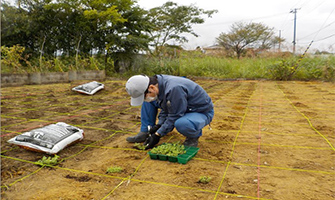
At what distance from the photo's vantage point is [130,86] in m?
1.91

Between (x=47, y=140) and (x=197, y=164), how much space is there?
4.09 feet

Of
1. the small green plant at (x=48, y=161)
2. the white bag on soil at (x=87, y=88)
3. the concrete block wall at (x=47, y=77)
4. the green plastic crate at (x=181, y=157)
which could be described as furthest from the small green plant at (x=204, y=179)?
the concrete block wall at (x=47, y=77)

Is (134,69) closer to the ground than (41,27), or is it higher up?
closer to the ground

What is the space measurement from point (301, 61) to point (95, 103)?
724 centimetres

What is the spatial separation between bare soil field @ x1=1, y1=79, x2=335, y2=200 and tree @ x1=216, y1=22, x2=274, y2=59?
595 inches

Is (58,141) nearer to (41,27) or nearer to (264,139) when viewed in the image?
(264,139)

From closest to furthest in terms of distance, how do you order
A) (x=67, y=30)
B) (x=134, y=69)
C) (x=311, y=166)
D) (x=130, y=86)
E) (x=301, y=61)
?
(x=311, y=166), (x=130, y=86), (x=301, y=61), (x=67, y=30), (x=134, y=69)

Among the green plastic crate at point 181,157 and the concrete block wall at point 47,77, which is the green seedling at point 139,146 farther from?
the concrete block wall at point 47,77

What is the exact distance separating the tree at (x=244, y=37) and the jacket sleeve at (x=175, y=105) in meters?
16.3

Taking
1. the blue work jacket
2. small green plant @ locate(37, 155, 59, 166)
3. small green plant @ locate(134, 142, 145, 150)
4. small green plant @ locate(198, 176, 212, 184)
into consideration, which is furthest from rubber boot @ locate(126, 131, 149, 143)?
small green plant @ locate(198, 176, 212, 184)

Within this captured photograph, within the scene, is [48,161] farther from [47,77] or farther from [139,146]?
[47,77]

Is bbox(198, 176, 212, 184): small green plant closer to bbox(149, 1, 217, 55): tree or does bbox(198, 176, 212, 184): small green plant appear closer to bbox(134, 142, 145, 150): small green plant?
bbox(134, 142, 145, 150): small green plant

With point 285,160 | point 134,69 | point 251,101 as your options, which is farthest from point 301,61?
point 285,160

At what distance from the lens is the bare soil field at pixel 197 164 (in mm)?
1509
